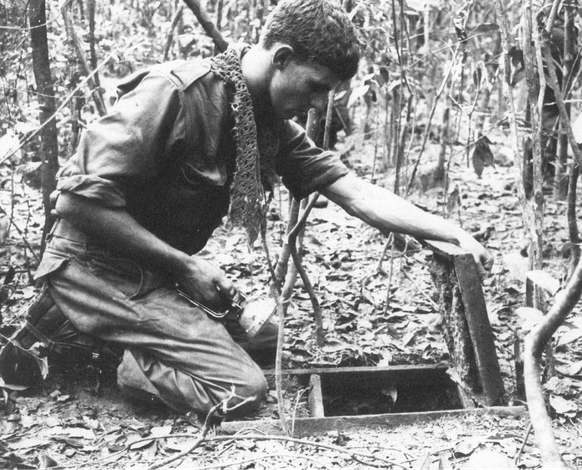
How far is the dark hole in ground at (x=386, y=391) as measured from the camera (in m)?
3.44

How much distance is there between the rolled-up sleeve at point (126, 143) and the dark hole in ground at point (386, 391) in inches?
53.1

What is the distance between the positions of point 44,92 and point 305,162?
5.70 feet

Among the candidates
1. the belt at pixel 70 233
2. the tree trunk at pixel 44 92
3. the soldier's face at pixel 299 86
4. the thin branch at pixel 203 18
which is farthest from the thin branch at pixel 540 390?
the tree trunk at pixel 44 92

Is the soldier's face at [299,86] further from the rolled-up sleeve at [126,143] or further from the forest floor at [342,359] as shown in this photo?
the forest floor at [342,359]

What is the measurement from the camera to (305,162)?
11.3ft

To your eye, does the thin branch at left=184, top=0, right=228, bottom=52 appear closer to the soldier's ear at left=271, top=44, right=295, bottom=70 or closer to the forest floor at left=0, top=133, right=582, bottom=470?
the soldier's ear at left=271, top=44, right=295, bottom=70

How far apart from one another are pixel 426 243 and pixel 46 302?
1.78 metres

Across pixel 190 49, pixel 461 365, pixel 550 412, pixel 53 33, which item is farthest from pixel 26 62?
pixel 550 412

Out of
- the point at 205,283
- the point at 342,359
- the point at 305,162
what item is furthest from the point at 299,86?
the point at 342,359

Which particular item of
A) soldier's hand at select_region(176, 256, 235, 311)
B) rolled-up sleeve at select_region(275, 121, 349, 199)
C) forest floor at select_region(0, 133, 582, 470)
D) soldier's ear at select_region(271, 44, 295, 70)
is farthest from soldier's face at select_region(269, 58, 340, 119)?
forest floor at select_region(0, 133, 582, 470)

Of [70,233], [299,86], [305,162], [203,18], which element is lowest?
[70,233]

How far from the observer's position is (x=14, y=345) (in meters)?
3.15

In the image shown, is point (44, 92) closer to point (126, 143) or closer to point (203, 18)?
point (203, 18)

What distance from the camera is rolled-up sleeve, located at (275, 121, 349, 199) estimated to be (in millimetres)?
3439
